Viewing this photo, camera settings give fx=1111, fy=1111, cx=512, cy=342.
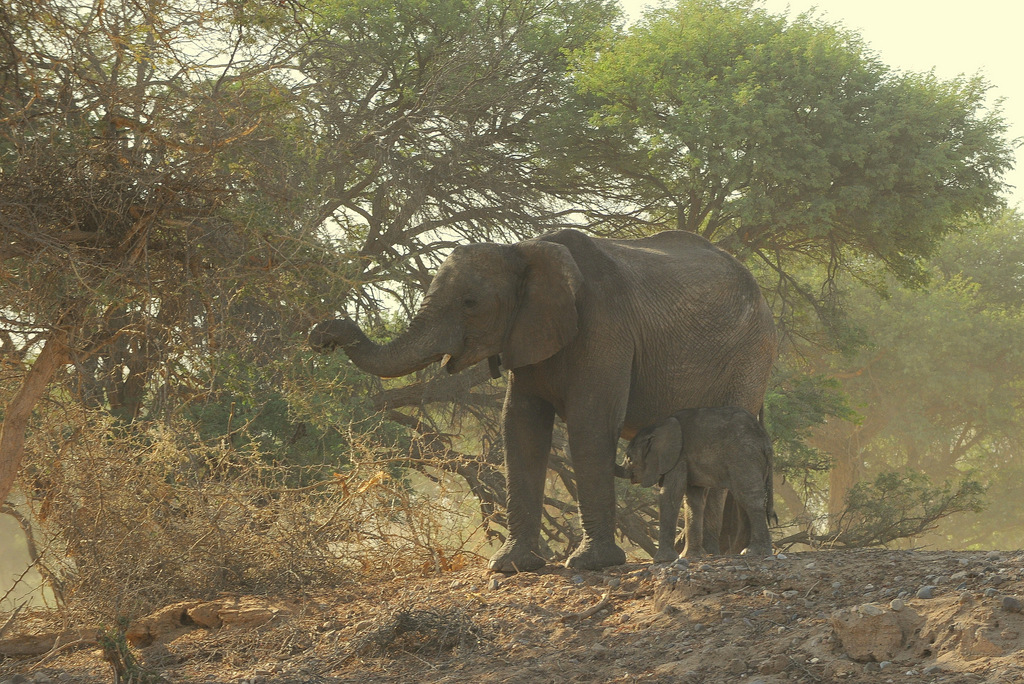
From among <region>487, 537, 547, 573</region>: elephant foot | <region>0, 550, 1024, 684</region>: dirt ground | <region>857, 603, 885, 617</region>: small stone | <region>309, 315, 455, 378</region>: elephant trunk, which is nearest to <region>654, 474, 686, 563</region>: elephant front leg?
<region>0, 550, 1024, 684</region>: dirt ground

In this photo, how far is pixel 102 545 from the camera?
8719 millimetres

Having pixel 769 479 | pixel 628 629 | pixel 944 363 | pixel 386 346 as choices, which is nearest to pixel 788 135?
pixel 769 479

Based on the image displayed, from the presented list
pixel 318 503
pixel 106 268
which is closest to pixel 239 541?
pixel 318 503

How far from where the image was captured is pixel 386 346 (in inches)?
304

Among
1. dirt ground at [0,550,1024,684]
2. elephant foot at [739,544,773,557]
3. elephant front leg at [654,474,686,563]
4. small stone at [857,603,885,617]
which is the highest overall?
elephant front leg at [654,474,686,563]

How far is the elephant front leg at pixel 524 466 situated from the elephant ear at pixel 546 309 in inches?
23.1

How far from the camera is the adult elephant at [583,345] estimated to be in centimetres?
787

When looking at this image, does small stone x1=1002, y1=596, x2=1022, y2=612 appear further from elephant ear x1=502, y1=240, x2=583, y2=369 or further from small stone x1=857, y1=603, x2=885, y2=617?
elephant ear x1=502, y1=240, x2=583, y2=369

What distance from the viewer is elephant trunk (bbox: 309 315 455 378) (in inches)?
298

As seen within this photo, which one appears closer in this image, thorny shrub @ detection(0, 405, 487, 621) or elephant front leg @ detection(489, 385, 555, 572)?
elephant front leg @ detection(489, 385, 555, 572)

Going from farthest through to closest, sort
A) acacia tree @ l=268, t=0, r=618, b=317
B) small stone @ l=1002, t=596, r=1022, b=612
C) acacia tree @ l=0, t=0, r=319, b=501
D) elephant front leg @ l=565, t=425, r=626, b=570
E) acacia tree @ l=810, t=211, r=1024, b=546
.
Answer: acacia tree @ l=810, t=211, r=1024, b=546 → acacia tree @ l=268, t=0, r=618, b=317 → elephant front leg @ l=565, t=425, r=626, b=570 → acacia tree @ l=0, t=0, r=319, b=501 → small stone @ l=1002, t=596, r=1022, b=612

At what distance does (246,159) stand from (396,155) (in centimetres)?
730

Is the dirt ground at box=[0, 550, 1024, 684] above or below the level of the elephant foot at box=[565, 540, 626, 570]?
below

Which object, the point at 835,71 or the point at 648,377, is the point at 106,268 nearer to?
the point at 648,377
